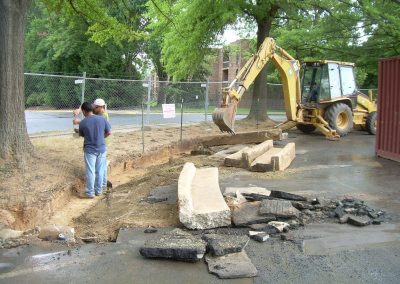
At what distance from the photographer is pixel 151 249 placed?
5.63 m

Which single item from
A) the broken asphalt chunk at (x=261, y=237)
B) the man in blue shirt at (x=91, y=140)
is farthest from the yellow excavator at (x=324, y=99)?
the broken asphalt chunk at (x=261, y=237)

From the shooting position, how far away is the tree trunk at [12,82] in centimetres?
935

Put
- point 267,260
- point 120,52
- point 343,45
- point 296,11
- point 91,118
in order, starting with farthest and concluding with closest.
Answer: point 120,52 < point 343,45 < point 296,11 < point 91,118 < point 267,260

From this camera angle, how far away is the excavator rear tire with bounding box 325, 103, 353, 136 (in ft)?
61.5

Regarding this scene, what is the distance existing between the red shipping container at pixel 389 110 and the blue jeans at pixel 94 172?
813 centimetres

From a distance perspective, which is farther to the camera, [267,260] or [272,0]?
[272,0]

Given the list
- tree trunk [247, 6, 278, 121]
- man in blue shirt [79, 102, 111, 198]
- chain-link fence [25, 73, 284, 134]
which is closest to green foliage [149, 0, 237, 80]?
chain-link fence [25, 73, 284, 134]

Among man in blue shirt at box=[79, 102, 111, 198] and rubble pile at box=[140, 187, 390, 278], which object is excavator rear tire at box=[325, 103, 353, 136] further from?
man in blue shirt at box=[79, 102, 111, 198]

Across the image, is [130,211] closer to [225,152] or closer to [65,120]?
[225,152]

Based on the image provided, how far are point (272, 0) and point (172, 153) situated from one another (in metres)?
8.62

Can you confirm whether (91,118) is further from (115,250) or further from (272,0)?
(272,0)

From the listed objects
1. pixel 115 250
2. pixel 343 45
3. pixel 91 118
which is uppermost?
pixel 343 45

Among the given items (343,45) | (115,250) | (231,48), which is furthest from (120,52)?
(115,250)

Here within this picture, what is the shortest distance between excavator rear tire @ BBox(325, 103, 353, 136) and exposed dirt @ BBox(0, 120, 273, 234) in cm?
802
